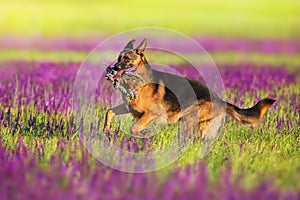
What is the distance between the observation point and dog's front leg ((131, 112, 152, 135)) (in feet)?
22.1

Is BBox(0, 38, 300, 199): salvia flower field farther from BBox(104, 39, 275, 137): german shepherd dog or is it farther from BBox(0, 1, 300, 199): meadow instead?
BBox(104, 39, 275, 137): german shepherd dog

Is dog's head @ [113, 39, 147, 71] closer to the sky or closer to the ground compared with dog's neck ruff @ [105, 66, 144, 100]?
closer to the sky

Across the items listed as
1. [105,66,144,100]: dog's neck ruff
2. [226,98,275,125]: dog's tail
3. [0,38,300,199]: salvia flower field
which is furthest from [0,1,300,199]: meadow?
[105,66,144,100]: dog's neck ruff

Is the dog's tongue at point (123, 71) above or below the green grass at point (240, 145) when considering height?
above

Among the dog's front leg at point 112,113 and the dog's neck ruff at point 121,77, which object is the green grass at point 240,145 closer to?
the dog's front leg at point 112,113

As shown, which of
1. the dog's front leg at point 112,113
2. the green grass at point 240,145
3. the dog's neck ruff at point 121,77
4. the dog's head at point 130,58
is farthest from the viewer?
the dog's front leg at point 112,113

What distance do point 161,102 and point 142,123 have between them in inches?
12.9

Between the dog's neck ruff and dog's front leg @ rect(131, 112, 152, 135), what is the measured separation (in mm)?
227

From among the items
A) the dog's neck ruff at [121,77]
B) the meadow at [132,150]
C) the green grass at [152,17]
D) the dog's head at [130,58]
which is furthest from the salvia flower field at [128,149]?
the green grass at [152,17]

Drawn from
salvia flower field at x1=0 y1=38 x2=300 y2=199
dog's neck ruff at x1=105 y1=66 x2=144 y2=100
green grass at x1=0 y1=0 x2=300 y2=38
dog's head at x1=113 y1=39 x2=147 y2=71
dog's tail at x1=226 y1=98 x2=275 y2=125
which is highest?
green grass at x1=0 y1=0 x2=300 y2=38

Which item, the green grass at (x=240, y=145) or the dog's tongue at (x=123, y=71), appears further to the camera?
the dog's tongue at (x=123, y=71)

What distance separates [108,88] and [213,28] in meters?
17.9

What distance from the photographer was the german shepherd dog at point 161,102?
689 centimetres

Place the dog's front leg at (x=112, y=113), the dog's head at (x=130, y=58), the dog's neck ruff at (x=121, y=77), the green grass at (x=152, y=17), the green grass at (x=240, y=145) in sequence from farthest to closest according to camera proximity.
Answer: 1. the green grass at (x=152, y=17)
2. the dog's front leg at (x=112, y=113)
3. the dog's head at (x=130, y=58)
4. the dog's neck ruff at (x=121, y=77)
5. the green grass at (x=240, y=145)
